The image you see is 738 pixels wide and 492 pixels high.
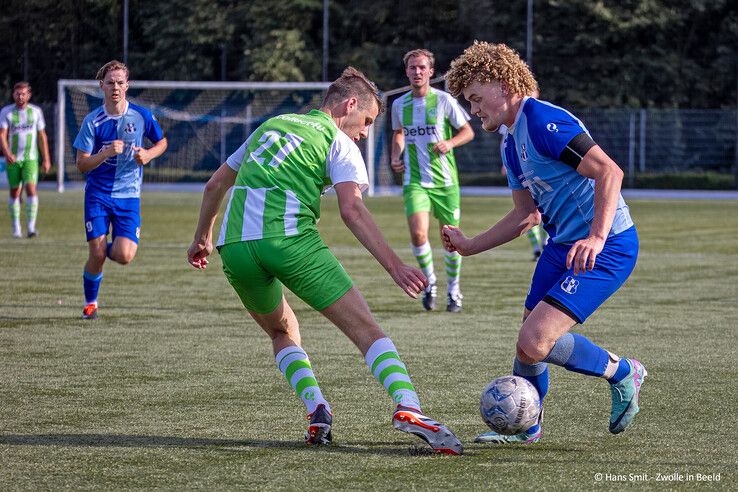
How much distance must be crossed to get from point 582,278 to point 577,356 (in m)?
0.37

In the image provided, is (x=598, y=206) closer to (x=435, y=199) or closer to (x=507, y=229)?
(x=507, y=229)

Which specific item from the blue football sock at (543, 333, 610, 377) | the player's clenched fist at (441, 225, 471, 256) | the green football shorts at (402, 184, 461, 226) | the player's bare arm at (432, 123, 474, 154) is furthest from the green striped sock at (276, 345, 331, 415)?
the player's bare arm at (432, 123, 474, 154)

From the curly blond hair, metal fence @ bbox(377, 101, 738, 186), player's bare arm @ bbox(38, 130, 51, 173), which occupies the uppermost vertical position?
the curly blond hair

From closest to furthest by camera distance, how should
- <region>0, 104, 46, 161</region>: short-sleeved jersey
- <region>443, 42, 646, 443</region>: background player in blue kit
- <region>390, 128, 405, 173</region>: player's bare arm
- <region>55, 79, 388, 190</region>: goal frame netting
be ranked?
<region>443, 42, 646, 443</region>: background player in blue kit
<region>390, 128, 405, 173</region>: player's bare arm
<region>0, 104, 46, 161</region>: short-sleeved jersey
<region>55, 79, 388, 190</region>: goal frame netting

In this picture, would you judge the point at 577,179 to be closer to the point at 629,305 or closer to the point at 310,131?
the point at 310,131

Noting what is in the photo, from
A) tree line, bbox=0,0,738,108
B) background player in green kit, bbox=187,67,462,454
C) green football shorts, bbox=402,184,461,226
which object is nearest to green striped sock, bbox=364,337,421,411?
background player in green kit, bbox=187,67,462,454

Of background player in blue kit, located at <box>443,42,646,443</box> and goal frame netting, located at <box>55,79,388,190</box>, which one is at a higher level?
background player in blue kit, located at <box>443,42,646,443</box>

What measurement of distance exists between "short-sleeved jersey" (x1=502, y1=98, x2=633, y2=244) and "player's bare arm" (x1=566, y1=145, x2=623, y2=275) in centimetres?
15

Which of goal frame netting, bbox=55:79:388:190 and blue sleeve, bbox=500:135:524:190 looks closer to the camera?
blue sleeve, bbox=500:135:524:190

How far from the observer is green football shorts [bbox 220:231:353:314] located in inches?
224

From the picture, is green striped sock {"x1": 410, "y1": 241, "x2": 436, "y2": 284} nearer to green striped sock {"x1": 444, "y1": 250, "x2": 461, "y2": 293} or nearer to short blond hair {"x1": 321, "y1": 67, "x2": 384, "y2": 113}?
green striped sock {"x1": 444, "y1": 250, "x2": 461, "y2": 293}

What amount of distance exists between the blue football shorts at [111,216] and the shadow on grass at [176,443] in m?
4.86

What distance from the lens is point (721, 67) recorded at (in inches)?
1693

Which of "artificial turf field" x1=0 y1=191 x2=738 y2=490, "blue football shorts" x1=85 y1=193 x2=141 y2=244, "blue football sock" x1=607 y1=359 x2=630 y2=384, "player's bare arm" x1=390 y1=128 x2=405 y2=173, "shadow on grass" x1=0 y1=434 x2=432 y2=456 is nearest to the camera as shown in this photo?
"artificial turf field" x1=0 y1=191 x2=738 y2=490
